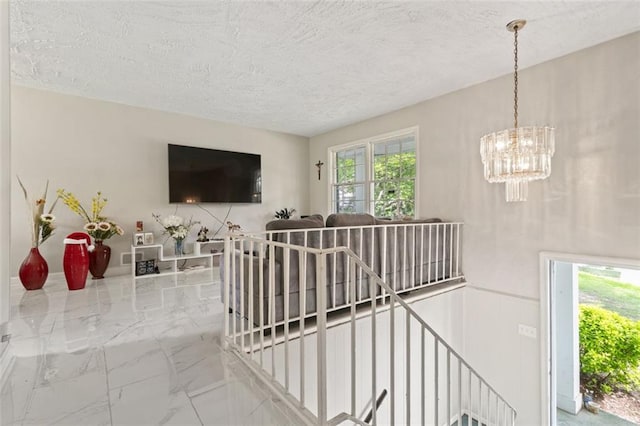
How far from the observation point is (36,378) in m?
1.71

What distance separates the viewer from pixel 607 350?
361 centimetres

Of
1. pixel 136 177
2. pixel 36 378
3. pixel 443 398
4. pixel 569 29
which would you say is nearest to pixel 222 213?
pixel 136 177

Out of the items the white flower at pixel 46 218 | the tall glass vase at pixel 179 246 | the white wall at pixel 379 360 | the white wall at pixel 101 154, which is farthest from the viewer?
the tall glass vase at pixel 179 246

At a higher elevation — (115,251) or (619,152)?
(619,152)

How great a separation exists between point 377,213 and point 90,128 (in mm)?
4633

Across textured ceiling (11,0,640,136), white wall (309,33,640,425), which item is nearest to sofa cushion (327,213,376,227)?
textured ceiling (11,0,640,136)

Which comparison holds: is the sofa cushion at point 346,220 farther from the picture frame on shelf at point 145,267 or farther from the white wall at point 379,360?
the picture frame on shelf at point 145,267

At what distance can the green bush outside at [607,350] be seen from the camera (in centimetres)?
337

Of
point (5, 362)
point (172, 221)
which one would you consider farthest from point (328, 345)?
point (172, 221)

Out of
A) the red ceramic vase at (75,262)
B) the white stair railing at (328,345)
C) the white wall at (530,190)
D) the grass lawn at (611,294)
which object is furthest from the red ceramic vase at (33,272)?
the grass lawn at (611,294)

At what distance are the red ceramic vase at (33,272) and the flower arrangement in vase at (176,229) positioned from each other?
1.44 m

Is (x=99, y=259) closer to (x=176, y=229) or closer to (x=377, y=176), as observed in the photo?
Result: (x=176, y=229)

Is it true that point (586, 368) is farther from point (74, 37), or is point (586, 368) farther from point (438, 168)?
point (74, 37)

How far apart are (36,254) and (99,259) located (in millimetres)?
650
